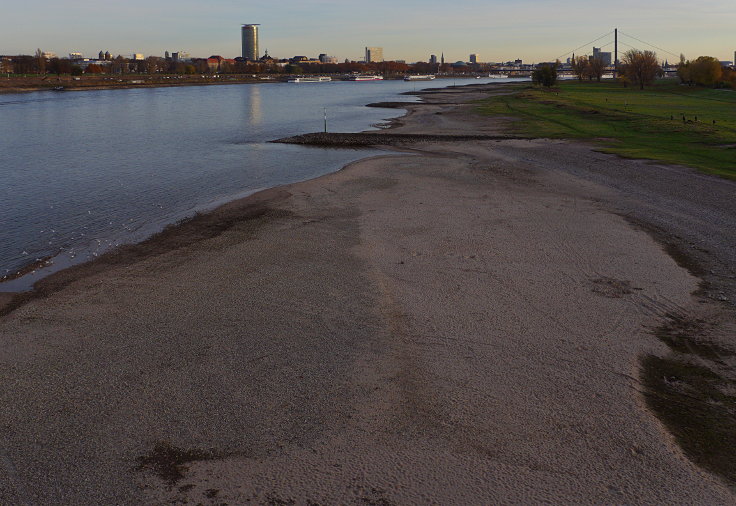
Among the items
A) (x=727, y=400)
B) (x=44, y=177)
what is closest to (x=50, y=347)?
(x=727, y=400)

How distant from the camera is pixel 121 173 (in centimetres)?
2962

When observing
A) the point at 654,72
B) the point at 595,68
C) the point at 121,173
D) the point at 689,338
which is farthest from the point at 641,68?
the point at 689,338

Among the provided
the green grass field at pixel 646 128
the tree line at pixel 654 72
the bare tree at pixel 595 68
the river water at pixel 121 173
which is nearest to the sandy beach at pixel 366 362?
the river water at pixel 121 173

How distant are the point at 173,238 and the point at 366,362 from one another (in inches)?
387

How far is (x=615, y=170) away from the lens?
86.3ft

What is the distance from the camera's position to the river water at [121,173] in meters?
18.2

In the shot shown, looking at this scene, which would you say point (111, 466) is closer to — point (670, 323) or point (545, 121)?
point (670, 323)

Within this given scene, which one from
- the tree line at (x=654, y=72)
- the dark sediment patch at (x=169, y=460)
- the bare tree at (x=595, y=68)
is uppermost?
the bare tree at (x=595, y=68)

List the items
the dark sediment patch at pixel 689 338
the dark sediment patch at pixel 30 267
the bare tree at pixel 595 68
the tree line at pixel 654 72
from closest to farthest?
the dark sediment patch at pixel 689 338, the dark sediment patch at pixel 30 267, the tree line at pixel 654 72, the bare tree at pixel 595 68

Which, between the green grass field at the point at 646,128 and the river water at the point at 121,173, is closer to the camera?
the river water at the point at 121,173

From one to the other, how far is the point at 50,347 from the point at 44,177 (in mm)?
21498

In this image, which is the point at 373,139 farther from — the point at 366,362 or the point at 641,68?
the point at 641,68

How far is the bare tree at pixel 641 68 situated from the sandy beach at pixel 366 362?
9808 centimetres

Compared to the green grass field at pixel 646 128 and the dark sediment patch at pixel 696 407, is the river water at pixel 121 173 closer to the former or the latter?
the dark sediment patch at pixel 696 407
